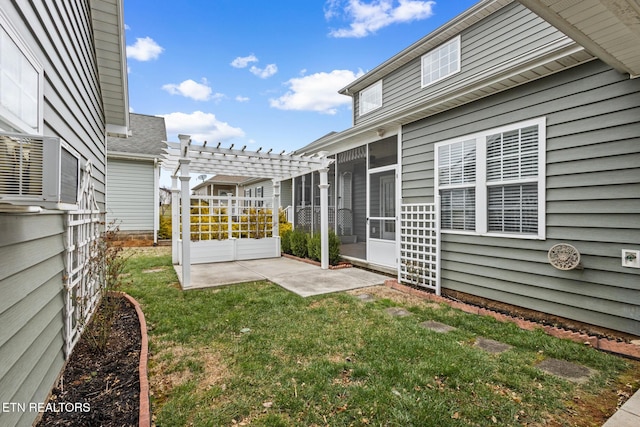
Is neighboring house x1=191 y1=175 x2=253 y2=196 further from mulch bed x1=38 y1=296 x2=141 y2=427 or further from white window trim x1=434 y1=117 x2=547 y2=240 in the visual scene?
mulch bed x1=38 y1=296 x2=141 y2=427

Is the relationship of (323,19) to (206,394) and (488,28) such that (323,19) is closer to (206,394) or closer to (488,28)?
(488,28)

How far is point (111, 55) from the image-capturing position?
4.48 meters

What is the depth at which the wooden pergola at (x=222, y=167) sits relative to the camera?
555cm

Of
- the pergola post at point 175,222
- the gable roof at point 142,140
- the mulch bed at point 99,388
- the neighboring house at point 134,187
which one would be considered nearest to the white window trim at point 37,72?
the mulch bed at point 99,388

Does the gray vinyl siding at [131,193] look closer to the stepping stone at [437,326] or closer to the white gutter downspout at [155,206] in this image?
the white gutter downspout at [155,206]

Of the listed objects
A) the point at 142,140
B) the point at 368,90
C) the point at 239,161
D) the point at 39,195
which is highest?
the point at 368,90

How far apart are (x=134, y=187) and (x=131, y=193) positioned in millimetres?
248

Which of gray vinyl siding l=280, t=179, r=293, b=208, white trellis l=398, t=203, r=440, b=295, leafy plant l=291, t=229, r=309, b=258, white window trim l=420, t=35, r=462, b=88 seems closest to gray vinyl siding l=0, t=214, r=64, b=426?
white trellis l=398, t=203, r=440, b=295

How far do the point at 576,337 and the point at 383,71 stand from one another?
8.47 m

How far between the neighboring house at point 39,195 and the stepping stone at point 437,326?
3.48 m

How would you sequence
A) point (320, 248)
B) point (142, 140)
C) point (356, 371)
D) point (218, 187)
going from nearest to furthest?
point (356, 371) → point (320, 248) → point (142, 140) → point (218, 187)

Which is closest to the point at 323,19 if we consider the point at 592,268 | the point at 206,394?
the point at 592,268

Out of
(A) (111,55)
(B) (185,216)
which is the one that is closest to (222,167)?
(B) (185,216)

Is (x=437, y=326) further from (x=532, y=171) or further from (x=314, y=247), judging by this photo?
(x=314, y=247)
